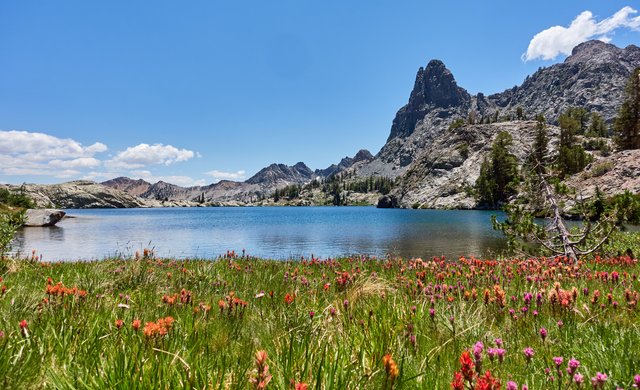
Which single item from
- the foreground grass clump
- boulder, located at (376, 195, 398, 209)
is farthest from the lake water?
boulder, located at (376, 195, 398, 209)

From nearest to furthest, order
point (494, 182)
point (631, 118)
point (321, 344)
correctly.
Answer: point (321, 344)
point (631, 118)
point (494, 182)

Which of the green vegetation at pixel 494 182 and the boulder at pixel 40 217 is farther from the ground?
the green vegetation at pixel 494 182

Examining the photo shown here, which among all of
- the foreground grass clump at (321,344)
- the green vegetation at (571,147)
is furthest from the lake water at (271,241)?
the green vegetation at (571,147)

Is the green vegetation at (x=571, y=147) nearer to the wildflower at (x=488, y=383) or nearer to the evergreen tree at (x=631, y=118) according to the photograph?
the evergreen tree at (x=631, y=118)

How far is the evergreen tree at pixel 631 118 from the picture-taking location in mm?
88256

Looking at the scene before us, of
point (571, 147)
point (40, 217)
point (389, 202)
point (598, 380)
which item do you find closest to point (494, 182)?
point (571, 147)

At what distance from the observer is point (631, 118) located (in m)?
89.1

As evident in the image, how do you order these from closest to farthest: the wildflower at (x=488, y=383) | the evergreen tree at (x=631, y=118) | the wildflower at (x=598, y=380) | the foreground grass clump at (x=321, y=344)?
1. the wildflower at (x=488, y=383)
2. the wildflower at (x=598, y=380)
3. the foreground grass clump at (x=321, y=344)
4. the evergreen tree at (x=631, y=118)

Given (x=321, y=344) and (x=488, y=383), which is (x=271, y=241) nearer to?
(x=321, y=344)

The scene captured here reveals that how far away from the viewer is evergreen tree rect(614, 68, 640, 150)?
88256mm

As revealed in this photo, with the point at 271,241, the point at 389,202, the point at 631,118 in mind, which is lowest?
the point at 271,241

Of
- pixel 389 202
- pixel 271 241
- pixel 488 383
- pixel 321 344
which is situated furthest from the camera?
pixel 389 202

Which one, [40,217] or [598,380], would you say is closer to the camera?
[598,380]

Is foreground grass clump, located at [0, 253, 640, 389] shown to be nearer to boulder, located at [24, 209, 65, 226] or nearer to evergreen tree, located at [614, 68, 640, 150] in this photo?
boulder, located at [24, 209, 65, 226]
